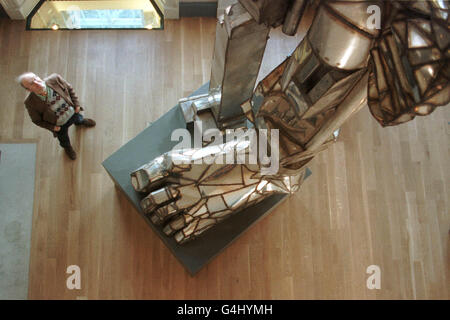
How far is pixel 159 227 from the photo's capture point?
7.71 feet

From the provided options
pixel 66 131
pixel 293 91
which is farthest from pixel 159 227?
pixel 293 91

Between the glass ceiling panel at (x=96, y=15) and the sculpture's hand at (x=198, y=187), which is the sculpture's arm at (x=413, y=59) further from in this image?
the glass ceiling panel at (x=96, y=15)

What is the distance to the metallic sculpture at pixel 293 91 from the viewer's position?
0.95m

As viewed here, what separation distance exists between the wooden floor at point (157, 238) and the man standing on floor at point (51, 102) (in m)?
0.39

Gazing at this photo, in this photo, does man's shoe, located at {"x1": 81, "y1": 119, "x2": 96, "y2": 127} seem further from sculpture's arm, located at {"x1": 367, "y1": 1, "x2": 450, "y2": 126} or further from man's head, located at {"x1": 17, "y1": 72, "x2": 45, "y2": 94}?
sculpture's arm, located at {"x1": 367, "y1": 1, "x2": 450, "y2": 126}

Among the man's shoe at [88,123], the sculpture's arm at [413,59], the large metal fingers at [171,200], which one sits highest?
the man's shoe at [88,123]

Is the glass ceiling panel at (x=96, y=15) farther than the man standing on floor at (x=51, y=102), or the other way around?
the glass ceiling panel at (x=96, y=15)

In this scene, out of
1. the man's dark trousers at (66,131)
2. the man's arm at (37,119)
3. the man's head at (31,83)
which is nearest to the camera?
the man's head at (31,83)

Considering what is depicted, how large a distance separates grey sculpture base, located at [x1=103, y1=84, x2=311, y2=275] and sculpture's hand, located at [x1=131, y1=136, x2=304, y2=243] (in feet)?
0.38

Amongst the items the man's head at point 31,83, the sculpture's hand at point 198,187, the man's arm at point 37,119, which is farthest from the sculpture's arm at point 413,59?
the man's arm at point 37,119

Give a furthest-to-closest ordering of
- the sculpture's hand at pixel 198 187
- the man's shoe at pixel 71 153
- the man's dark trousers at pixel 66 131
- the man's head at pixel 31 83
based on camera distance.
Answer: the man's shoe at pixel 71 153
the man's dark trousers at pixel 66 131
the man's head at pixel 31 83
the sculpture's hand at pixel 198 187

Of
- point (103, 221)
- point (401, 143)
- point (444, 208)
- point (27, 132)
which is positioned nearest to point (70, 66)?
point (27, 132)

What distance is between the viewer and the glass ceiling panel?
317cm

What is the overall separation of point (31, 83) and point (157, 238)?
1234 mm
